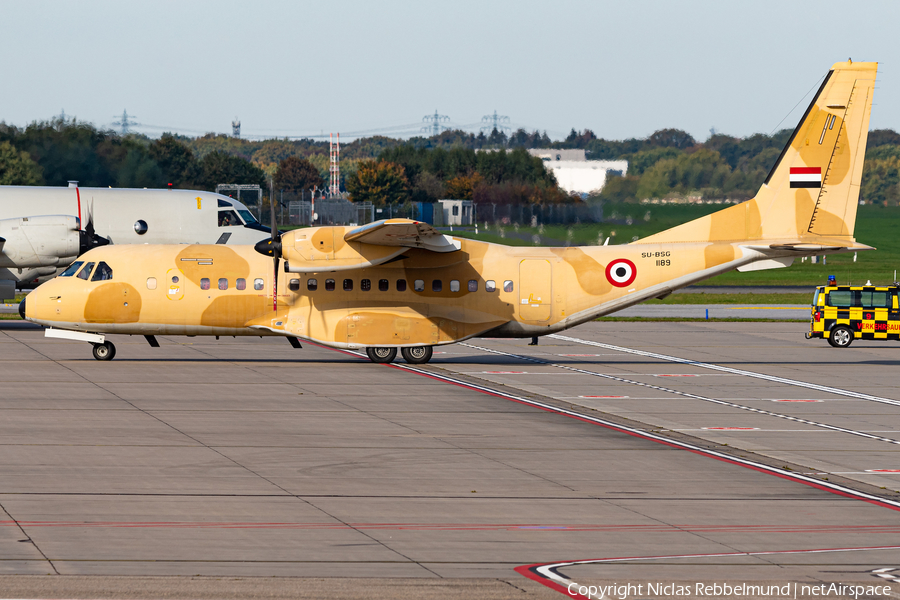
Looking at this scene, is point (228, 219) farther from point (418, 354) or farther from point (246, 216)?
point (418, 354)

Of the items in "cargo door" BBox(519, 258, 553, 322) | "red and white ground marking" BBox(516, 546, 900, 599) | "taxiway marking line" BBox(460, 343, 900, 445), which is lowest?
"taxiway marking line" BBox(460, 343, 900, 445)

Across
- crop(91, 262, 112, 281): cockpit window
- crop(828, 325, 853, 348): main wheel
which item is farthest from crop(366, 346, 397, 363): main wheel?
crop(828, 325, 853, 348): main wheel

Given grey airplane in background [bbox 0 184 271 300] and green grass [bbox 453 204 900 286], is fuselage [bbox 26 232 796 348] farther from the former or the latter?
green grass [bbox 453 204 900 286]

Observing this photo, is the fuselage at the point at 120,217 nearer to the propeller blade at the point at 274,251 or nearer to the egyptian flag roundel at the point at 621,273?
the propeller blade at the point at 274,251

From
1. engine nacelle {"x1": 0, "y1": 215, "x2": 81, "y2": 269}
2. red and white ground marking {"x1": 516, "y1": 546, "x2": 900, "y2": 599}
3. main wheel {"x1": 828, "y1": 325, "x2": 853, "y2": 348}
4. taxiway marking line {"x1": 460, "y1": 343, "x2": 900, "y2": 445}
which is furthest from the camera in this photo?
main wheel {"x1": 828, "y1": 325, "x2": 853, "y2": 348}

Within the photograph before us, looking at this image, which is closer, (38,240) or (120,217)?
(38,240)

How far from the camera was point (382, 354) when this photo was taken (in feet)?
94.0

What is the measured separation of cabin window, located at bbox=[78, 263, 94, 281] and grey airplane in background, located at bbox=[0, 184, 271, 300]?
580 centimetres

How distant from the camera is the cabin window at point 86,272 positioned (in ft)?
91.6

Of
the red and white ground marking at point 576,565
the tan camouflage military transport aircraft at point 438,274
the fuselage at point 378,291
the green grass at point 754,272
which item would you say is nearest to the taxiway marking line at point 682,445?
the fuselage at point 378,291

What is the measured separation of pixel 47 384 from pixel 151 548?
14.1 m

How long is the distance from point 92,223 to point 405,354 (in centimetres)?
1381

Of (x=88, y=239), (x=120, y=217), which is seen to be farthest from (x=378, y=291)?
(x=120, y=217)

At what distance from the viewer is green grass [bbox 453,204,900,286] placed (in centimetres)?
5594
